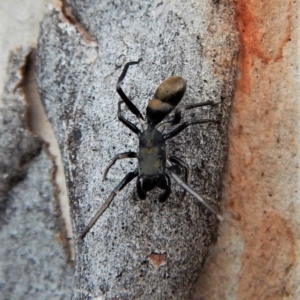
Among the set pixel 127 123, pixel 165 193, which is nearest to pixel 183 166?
pixel 165 193

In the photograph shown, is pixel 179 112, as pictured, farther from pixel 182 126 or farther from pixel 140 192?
pixel 140 192

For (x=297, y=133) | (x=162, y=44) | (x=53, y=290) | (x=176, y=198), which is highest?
(x=162, y=44)

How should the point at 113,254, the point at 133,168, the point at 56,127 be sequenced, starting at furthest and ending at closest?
the point at 56,127 → the point at 133,168 → the point at 113,254

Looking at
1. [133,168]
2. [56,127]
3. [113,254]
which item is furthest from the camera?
[56,127]

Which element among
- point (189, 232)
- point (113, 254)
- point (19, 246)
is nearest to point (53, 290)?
point (19, 246)

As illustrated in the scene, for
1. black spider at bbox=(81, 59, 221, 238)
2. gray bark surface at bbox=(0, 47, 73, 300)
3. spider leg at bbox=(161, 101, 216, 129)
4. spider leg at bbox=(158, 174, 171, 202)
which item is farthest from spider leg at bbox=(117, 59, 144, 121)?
gray bark surface at bbox=(0, 47, 73, 300)

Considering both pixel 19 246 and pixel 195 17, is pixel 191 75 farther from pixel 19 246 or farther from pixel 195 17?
pixel 19 246

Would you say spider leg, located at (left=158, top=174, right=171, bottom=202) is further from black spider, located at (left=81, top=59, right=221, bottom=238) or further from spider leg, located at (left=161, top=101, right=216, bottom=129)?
spider leg, located at (left=161, top=101, right=216, bottom=129)

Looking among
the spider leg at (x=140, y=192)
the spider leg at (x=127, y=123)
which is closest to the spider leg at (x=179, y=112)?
the spider leg at (x=127, y=123)
